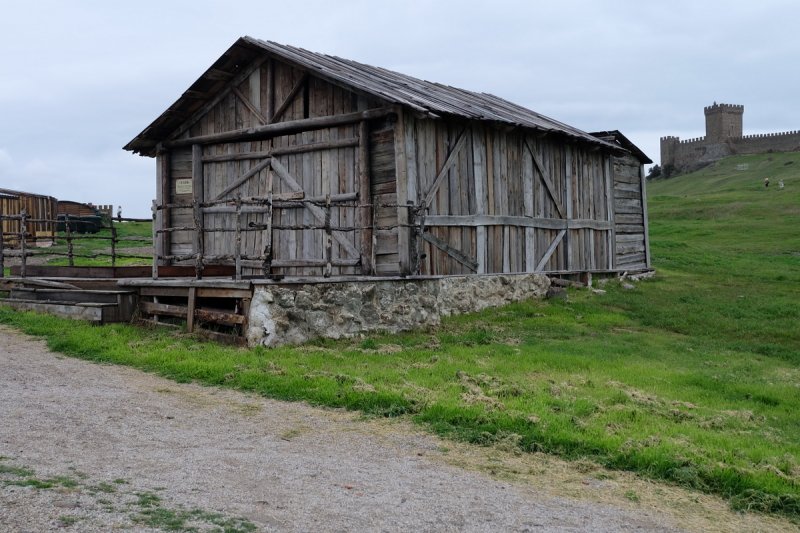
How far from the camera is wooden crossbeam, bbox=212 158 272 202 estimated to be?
1661cm

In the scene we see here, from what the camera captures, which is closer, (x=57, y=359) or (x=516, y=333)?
(x=57, y=359)

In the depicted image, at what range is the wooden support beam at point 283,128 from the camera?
14703mm

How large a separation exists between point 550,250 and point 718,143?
Answer: 79.2 metres

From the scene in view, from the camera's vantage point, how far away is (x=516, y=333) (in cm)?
1417

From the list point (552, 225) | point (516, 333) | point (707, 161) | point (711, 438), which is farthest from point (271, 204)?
point (707, 161)

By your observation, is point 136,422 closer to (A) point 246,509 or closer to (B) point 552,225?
(A) point 246,509

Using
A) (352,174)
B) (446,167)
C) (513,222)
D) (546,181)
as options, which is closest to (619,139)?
(546,181)

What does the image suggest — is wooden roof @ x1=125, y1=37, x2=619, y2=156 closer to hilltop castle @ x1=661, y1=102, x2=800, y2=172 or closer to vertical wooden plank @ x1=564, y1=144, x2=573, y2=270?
vertical wooden plank @ x1=564, y1=144, x2=573, y2=270

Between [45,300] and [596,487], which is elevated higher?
[45,300]

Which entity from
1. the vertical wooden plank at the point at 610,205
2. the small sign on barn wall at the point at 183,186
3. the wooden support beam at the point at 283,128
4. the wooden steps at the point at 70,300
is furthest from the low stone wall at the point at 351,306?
the vertical wooden plank at the point at 610,205

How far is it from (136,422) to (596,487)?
4.50m

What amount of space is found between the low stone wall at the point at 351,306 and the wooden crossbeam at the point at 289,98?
490 cm

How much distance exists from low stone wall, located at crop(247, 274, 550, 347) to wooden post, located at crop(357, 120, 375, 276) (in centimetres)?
118

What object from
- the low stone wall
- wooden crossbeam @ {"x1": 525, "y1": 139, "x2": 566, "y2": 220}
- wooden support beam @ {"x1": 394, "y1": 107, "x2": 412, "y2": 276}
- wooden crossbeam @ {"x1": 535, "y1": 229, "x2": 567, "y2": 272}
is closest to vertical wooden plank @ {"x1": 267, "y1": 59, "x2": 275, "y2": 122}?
wooden support beam @ {"x1": 394, "y1": 107, "x2": 412, "y2": 276}
